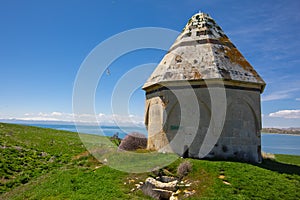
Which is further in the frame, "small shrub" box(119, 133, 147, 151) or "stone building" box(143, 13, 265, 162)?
"small shrub" box(119, 133, 147, 151)

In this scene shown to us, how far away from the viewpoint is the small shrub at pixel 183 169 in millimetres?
8812

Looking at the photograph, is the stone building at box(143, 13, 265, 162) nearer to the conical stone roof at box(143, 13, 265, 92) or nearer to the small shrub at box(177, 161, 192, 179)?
the conical stone roof at box(143, 13, 265, 92)

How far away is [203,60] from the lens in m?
11.7

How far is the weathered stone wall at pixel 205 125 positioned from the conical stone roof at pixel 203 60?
0.63 m

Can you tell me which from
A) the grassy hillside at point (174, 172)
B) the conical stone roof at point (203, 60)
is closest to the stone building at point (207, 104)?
the conical stone roof at point (203, 60)

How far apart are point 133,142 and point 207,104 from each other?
17.4 ft

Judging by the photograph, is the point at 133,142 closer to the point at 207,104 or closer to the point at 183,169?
the point at 207,104

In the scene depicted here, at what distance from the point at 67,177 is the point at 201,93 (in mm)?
6733

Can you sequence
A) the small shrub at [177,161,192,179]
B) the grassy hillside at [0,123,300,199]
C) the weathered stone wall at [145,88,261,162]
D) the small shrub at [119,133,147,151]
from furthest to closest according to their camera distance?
the small shrub at [119,133,147,151]
the weathered stone wall at [145,88,261,162]
the small shrub at [177,161,192,179]
the grassy hillside at [0,123,300,199]

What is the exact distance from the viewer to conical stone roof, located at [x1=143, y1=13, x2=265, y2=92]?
11218 mm

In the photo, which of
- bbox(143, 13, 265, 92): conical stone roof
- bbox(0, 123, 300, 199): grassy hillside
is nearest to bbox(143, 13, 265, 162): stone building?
bbox(143, 13, 265, 92): conical stone roof

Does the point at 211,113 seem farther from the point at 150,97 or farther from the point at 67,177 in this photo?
the point at 67,177

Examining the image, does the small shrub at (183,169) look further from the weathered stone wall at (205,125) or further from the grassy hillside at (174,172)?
the weathered stone wall at (205,125)

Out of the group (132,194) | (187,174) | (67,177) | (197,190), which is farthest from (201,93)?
(67,177)
